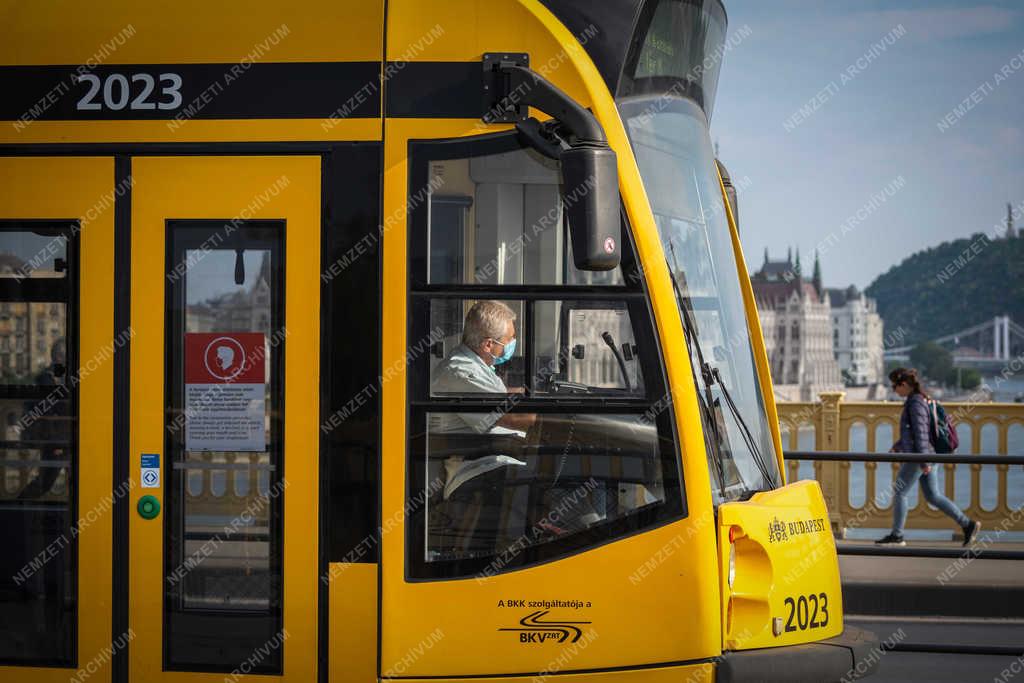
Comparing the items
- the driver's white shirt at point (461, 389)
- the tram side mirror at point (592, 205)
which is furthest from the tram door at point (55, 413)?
the tram side mirror at point (592, 205)

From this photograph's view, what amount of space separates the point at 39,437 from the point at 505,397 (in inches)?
67.5

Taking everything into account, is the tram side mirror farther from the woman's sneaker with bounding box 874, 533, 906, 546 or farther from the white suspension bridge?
the white suspension bridge

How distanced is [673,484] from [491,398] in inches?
27.0

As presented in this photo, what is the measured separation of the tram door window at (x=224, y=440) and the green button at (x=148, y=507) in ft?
0.18

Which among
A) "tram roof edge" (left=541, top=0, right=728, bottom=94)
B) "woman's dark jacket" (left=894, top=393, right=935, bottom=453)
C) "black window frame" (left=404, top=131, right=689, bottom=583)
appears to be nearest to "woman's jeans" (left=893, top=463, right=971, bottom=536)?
"woman's dark jacket" (left=894, top=393, right=935, bottom=453)

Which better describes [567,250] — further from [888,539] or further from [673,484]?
[888,539]

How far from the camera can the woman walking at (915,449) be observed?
400 inches

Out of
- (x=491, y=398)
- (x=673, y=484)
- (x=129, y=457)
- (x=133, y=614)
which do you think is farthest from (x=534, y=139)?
(x=133, y=614)

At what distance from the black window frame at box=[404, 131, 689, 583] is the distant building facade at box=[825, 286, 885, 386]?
16941cm

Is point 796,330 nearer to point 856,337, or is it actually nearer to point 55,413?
point 856,337

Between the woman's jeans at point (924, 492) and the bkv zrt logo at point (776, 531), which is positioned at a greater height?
the bkv zrt logo at point (776, 531)

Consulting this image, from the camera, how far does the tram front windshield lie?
4012mm

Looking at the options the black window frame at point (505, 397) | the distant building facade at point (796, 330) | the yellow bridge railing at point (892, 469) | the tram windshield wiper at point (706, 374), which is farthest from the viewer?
the distant building facade at point (796, 330)

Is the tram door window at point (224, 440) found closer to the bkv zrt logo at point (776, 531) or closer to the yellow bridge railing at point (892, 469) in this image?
the bkv zrt logo at point (776, 531)
